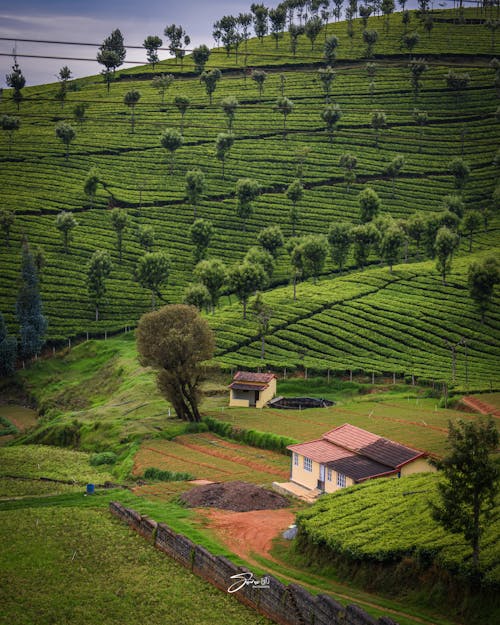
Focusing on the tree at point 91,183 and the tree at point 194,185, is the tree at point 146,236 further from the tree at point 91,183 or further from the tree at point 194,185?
the tree at point 91,183

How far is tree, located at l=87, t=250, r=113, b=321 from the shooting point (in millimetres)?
115688

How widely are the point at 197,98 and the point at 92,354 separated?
4106 inches

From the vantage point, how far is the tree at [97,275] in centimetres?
11569

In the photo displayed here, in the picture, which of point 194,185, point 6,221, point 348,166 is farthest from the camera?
point 348,166

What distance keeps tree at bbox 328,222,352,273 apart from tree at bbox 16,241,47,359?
139 feet

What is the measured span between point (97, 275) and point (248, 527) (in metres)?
72.7

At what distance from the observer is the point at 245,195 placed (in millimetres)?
138875

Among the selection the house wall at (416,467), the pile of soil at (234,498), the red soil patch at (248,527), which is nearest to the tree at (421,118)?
the house wall at (416,467)

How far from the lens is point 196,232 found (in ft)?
416

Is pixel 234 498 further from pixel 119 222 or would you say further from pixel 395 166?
pixel 395 166

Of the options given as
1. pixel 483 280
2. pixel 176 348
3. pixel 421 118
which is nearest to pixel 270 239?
pixel 483 280

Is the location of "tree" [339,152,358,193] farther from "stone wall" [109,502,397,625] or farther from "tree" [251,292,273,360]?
"stone wall" [109,502,397,625]

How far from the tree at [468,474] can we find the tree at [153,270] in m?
81.5

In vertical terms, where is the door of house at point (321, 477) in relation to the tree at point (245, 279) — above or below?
below
